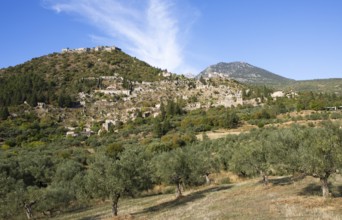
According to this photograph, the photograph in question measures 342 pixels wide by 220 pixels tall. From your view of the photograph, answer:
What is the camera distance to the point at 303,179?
44125mm

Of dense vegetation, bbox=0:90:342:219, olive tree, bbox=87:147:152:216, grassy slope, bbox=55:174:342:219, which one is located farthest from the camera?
olive tree, bbox=87:147:152:216

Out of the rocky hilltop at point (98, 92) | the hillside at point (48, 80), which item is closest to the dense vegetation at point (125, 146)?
the hillside at point (48, 80)

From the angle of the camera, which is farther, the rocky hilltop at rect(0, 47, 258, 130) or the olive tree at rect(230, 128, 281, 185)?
the rocky hilltop at rect(0, 47, 258, 130)

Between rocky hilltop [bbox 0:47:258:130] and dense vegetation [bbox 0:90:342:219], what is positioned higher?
A: rocky hilltop [bbox 0:47:258:130]

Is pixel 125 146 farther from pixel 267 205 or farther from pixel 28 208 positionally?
pixel 267 205

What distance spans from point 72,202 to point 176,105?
98.8 m

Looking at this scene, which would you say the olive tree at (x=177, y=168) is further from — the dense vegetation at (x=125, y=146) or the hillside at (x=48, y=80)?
the hillside at (x=48, y=80)

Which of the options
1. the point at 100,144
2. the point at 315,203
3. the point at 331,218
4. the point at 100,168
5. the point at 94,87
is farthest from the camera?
the point at 94,87

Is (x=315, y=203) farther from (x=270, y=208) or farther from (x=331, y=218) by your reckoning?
(x=331, y=218)

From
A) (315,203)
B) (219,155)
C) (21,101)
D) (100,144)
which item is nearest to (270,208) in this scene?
(315,203)

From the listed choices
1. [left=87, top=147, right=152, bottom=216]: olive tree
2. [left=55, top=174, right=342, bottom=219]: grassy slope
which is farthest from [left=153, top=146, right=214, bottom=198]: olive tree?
[left=87, top=147, right=152, bottom=216]: olive tree

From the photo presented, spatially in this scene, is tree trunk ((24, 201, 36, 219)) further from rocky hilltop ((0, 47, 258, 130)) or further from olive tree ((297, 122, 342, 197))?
rocky hilltop ((0, 47, 258, 130))

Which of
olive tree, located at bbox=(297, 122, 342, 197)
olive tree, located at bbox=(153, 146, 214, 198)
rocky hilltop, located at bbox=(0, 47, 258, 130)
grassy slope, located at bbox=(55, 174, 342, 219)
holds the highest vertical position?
rocky hilltop, located at bbox=(0, 47, 258, 130)

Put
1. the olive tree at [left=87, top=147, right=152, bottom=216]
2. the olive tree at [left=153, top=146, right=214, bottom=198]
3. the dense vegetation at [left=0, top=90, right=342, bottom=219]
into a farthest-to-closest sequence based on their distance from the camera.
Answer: the olive tree at [left=153, top=146, right=214, bottom=198] < the olive tree at [left=87, top=147, right=152, bottom=216] < the dense vegetation at [left=0, top=90, right=342, bottom=219]
